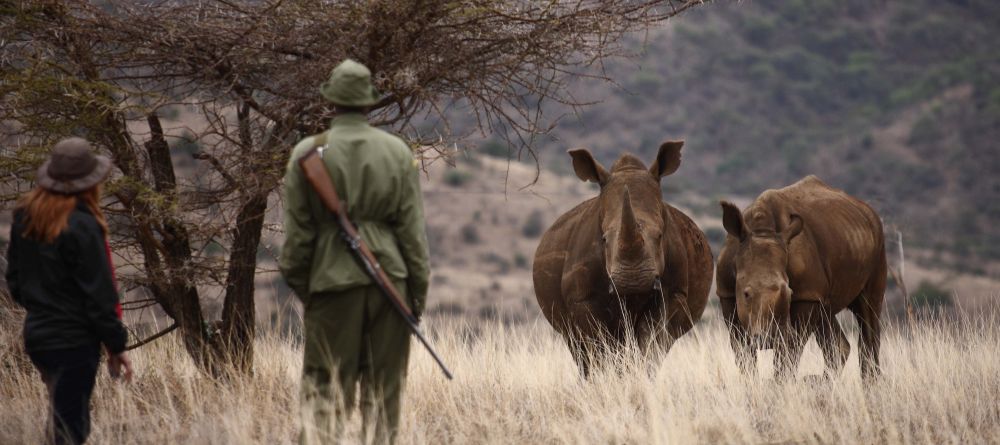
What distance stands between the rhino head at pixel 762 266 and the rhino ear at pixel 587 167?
108 cm

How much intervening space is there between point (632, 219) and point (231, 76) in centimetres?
340

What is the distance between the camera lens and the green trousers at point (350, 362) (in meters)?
6.56

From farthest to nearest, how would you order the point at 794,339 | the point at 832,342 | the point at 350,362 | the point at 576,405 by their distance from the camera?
the point at 832,342 < the point at 794,339 < the point at 576,405 < the point at 350,362

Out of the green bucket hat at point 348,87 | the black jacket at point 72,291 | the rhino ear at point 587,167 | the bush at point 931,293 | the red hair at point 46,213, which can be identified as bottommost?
the bush at point 931,293

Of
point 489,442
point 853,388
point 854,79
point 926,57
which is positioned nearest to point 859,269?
point 853,388

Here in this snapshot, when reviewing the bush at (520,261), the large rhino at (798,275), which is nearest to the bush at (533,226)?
the bush at (520,261)

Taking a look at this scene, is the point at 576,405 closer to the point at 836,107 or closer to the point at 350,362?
the point at 350,362

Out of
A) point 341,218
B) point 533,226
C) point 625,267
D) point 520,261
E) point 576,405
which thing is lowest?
point 520,261

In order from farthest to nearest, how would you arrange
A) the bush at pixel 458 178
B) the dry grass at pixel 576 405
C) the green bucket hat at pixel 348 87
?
the bush at pixel 458 178 → the dry grass at pixel 576 405 → the green bucket hat at pixel 348 87

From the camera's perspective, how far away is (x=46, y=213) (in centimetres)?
639

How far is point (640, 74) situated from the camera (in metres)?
85.7

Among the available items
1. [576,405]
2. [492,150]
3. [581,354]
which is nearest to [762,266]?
[581,354]

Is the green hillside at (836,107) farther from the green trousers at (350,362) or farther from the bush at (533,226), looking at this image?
the green trousers at (350,362)

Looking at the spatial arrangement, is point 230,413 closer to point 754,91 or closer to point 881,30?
point 754,91
